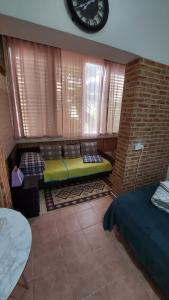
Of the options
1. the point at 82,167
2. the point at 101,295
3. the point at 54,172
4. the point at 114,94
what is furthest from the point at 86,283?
the point at 114,94

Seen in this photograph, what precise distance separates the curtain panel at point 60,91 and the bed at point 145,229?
199cm

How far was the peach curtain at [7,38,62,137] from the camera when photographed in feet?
7.88

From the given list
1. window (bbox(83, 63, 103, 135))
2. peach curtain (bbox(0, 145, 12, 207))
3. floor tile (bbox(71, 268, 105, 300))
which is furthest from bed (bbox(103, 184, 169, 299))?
window (bbox(83, 63, 103, 135))

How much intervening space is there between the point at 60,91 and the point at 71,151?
1.28 meters

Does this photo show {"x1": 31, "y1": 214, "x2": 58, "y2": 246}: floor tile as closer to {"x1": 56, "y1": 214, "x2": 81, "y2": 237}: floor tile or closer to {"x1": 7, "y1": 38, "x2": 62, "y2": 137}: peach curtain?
{"x1": 56, "y1": 214, "x2": 81, "y2": 237}: floor tile

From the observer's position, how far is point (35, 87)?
2605 millimetres

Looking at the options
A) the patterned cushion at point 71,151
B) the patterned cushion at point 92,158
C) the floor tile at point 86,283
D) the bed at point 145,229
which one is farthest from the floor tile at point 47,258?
the patterned cushion at point 71,151

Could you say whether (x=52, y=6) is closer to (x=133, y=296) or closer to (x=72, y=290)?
(x=72, y=290)

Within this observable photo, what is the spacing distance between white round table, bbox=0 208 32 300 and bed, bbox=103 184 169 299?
0.97 metres

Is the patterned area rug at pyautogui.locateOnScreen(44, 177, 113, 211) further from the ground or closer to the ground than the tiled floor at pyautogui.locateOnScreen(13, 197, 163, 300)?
further from the ground

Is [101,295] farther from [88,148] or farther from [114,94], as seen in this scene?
[114,94]

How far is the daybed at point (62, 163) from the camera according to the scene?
2.39 m

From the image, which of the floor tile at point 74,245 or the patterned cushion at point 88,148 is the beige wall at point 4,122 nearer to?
the floor tile at point 74,245

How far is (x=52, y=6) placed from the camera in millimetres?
1176
